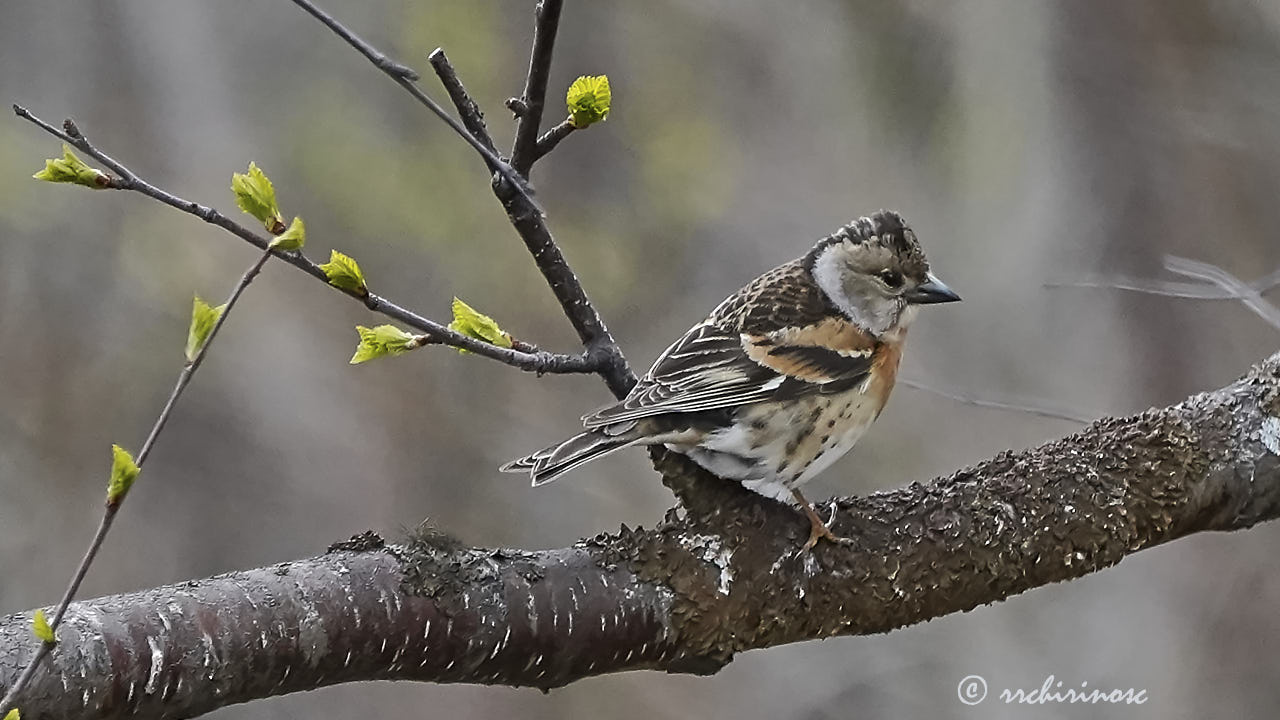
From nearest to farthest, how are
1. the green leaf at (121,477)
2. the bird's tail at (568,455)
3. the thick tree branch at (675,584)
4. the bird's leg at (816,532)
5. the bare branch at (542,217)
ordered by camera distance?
1. the green leaf at (121,477)
2. the thick tree branch at (675,584)
3. the bare branch at (542,217)
4. the bird's leg at (816,532)
5. the bird's tail at (568,455)

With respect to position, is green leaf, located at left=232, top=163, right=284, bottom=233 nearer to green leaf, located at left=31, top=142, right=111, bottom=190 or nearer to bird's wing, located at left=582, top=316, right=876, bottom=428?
green leaf, located at left=31, top=142, right=111, bottom=190

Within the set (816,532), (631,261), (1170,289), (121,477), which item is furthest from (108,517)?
(631,261)

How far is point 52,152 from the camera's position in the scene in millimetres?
6578

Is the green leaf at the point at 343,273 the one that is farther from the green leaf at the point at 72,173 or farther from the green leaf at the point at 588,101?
the green leaf at the point at 588,101

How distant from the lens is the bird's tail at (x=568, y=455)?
3.24 metres

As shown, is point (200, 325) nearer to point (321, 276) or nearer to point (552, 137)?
point (321, 276)

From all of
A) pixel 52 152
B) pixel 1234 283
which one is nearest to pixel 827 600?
pixel 1234 283

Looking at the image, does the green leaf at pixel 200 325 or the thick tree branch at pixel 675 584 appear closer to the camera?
the green leaf at pixel 200 325

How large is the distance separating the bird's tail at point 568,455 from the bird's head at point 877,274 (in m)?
1.14

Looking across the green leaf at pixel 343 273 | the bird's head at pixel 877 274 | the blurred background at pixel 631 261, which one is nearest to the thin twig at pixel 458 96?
the green leaf at pixel 343 273

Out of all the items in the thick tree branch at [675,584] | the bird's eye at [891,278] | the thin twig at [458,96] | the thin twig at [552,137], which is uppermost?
the thin twig at [458,96]

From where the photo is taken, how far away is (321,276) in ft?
7.97

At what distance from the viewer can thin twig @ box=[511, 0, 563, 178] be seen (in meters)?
2.32

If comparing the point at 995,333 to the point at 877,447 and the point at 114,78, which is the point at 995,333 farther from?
the point at 114,78
